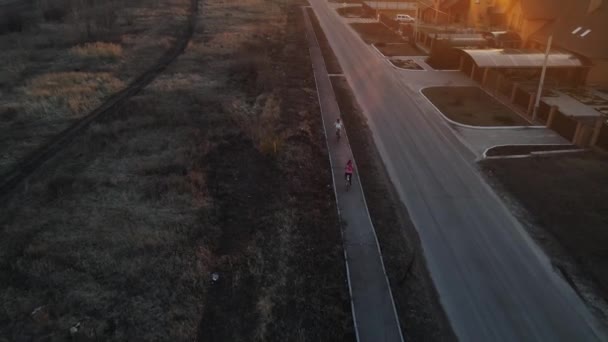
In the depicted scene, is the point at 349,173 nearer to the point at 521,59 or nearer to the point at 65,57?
the point at 521,59

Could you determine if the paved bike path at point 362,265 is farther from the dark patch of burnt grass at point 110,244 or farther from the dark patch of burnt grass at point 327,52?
the dark patch of burnt grass at point 327,52

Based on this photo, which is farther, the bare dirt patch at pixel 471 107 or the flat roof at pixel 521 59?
the flat roof at pixel 521 59

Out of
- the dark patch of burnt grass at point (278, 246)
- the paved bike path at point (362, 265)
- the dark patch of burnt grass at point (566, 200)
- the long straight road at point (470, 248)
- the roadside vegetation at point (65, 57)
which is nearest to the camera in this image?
the paved bike path at point (362, 265)

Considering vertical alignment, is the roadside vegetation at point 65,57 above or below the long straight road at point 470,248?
above

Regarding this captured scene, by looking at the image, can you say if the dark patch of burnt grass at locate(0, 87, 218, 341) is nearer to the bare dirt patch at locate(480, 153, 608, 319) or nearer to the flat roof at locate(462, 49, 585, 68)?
the bare dirt patch at locate(480, 153, 608, 319)

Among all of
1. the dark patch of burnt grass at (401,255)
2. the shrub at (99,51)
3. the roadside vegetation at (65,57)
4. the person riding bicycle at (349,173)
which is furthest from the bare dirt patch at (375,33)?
the person riding bicycle at (349,173)

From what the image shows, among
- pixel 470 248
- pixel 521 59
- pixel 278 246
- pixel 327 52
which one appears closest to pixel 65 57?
pixel 327 52

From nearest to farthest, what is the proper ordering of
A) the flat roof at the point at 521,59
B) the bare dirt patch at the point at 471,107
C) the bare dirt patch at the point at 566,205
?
the bare dirt patch at the point at 566,205
the bare dirt patch at the point at 471,107
the flat roof at the point at 521,59

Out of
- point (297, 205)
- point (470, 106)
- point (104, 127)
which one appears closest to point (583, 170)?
point (470, 106)

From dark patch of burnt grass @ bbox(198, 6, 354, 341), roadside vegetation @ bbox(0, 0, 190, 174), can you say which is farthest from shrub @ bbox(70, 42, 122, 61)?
dark patch of burnt grass @ bbox(198, 6, 354, 341)
